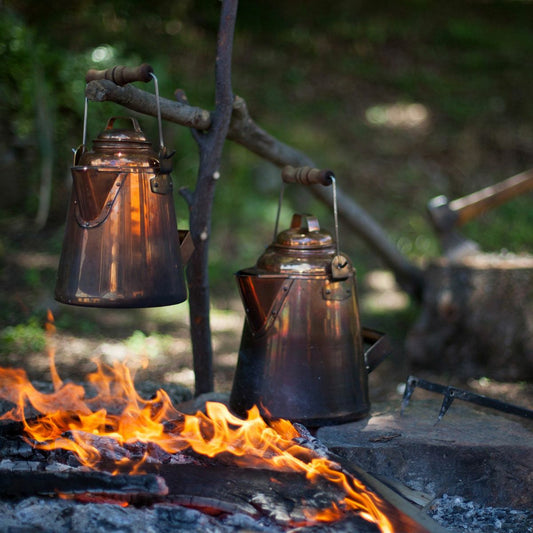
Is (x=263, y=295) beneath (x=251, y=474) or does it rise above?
above

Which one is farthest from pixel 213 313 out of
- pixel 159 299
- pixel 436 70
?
pixel 436 70

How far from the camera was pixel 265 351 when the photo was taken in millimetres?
2701

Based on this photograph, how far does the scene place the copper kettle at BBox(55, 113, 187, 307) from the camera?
221 centimetres

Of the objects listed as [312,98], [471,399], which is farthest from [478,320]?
[312,98]

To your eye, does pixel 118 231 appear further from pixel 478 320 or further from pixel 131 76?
pixel 478 320

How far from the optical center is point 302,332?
2.66 meters

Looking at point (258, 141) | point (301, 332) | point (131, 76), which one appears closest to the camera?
point (131, 76)

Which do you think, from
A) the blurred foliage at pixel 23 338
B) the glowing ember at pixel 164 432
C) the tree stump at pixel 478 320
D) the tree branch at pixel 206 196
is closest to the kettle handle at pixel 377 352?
the glowing ember at pixel 164 432

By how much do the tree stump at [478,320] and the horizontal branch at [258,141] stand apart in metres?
0.39

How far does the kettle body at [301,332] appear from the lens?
2660 millimetres

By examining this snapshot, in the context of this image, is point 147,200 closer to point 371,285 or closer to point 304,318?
point 304,318

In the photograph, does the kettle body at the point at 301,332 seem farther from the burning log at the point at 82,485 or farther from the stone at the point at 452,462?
the burning log at the point at 82,485

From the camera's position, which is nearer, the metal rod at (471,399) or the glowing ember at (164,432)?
the glowing ember at (164,432)

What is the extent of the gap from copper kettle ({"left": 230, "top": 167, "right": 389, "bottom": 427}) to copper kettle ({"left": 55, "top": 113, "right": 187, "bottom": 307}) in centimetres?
48
